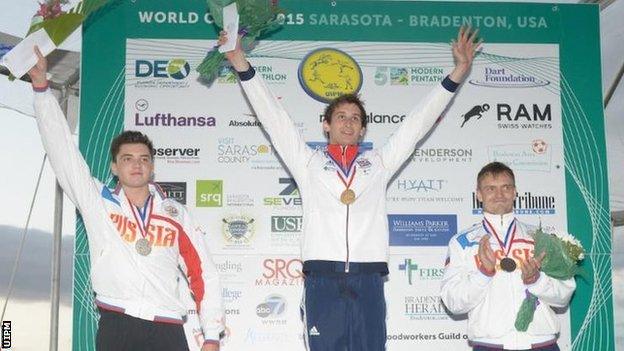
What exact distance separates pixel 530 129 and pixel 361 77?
4.17 ft

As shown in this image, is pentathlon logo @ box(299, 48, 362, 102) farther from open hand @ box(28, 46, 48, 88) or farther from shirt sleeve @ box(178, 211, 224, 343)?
open hand @ box(28, 46, 48, 88)

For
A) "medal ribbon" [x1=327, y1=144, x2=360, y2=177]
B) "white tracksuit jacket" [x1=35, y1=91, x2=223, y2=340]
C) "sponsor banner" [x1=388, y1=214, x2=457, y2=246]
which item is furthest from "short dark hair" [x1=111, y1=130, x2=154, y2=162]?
"sponsor banner" [x1=388, y1=214, x2=457, y2=246]

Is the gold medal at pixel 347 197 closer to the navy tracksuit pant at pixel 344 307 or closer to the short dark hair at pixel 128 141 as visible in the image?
the navy tracksuit pant at pixel 344 307

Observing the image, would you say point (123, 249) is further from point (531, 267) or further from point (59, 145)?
point (531, 267)

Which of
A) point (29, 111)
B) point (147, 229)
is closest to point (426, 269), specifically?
point (147, 229)

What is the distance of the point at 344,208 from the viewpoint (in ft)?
12.6

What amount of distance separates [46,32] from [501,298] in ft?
8.30

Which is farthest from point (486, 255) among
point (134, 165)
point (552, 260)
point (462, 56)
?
point (134, 165)

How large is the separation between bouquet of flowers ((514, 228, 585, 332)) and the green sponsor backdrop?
2.01m

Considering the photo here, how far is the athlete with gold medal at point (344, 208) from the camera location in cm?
368

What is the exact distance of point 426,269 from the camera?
17.7ft

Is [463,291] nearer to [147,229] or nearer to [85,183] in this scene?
[147,229]

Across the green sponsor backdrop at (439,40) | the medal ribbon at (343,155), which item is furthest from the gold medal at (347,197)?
the green sponsor backdrop at (439,40)

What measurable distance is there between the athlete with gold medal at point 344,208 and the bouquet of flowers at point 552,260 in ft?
2.16
